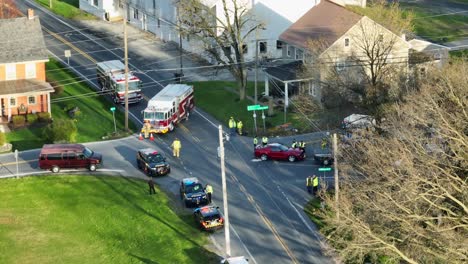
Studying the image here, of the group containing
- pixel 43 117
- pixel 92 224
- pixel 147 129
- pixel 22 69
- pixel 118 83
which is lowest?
pixel 92 224

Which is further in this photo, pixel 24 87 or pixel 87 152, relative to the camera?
pixel 24 87

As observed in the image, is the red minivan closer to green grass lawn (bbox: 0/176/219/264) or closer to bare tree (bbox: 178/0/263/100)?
green grass lawn (bbox: 0/176/219/264)

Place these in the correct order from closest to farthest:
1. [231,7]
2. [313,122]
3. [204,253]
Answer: [204,253]
[313,122]
[231,7]

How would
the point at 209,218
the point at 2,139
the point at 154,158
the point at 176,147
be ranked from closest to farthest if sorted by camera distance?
the point at 209,218 < the point at 154,158 < the point at 176,147 < the point at 2,139

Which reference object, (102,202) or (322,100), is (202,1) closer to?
(322,100)

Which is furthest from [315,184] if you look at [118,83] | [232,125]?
[118,83]

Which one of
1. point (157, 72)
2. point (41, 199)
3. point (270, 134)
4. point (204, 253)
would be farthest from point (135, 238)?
point (157, 72)

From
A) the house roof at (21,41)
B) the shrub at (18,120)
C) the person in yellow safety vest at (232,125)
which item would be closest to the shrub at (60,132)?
the shrub at (18,120)

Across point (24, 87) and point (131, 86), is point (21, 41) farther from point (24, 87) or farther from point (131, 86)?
point (131, 86)
